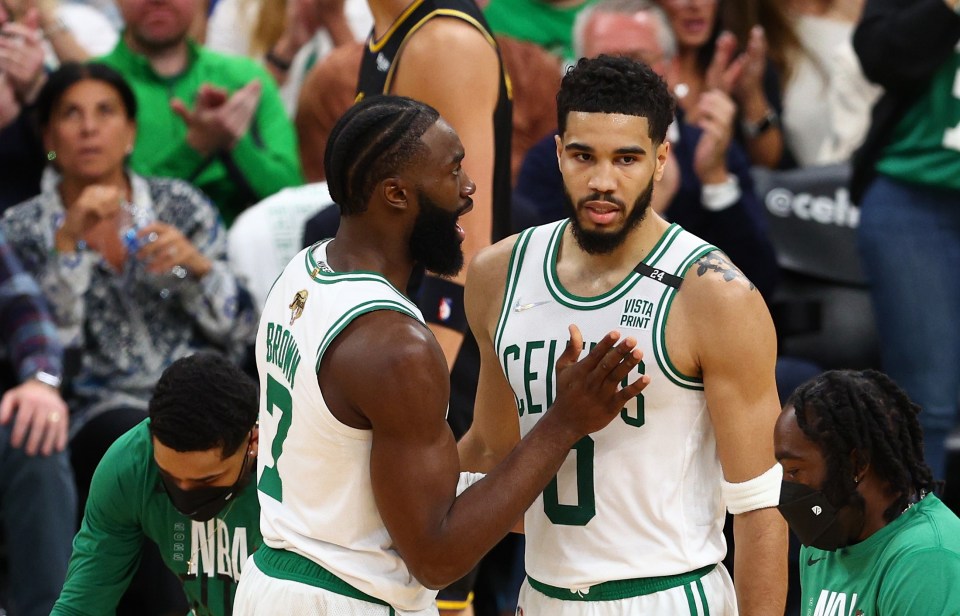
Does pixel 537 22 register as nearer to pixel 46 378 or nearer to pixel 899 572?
pixel 46 378

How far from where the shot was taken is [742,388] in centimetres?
320

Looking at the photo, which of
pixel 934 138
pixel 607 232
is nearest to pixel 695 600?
pixel 607 232

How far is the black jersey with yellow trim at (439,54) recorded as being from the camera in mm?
4066

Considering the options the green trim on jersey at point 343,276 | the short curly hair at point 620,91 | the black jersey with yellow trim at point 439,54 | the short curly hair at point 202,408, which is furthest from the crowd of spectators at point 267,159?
the green trim on jersey at point 343,276

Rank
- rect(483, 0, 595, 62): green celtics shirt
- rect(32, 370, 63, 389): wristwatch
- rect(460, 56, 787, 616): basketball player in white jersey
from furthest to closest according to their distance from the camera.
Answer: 1. rect(483, 0, 595, 62): green celtics shirt
2. rect(32, 370, 63, 389): wristwatch
3. rect(460, 56, 787, 616): basketball player in white jersey

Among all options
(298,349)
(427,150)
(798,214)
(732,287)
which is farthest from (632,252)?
(798,214)

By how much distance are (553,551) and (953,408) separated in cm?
265

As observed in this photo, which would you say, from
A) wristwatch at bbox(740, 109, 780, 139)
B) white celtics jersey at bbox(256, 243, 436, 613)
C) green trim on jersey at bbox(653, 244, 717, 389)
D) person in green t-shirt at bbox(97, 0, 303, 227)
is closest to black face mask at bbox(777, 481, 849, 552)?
green trim on jersey at bbox(653, 244, 717, 389)

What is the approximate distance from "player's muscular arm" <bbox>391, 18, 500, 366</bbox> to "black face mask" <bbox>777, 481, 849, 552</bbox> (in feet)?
3.37

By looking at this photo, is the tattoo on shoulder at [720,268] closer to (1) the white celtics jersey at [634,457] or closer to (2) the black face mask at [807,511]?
(1) the white celtics jersey at [634,457]

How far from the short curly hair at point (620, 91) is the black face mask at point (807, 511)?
0.82m

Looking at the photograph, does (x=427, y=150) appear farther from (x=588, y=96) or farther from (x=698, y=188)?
(x=698, y=188)

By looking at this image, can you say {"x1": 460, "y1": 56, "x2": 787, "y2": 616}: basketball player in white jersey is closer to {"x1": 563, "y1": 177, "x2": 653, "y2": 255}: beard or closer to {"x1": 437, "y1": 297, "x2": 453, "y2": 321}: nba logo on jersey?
{"x1": 563, "y1": 177, "x2": 653, "y2": 255}: beard

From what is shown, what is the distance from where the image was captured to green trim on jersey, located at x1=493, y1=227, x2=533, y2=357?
3.46 metres
